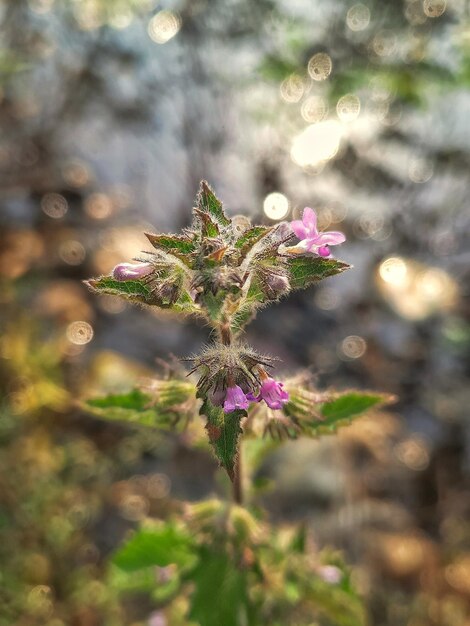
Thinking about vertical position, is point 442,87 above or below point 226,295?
above

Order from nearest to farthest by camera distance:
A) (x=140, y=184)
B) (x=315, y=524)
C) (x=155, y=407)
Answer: (x=155, y=407), (x=315, y=524), (x=140, y=184)

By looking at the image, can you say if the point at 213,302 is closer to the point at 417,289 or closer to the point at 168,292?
the point at 168,292

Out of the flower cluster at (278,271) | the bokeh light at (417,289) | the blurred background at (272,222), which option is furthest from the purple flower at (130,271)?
the bokeh light at (417,289)

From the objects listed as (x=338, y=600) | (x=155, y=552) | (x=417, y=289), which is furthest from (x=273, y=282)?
(x=417, y=289)

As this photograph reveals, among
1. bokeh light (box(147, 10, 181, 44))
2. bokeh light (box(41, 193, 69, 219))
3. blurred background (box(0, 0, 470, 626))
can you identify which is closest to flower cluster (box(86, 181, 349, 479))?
blurred background (box(0, 0, 470, 626))

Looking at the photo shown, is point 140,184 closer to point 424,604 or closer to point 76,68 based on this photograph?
point 76,68

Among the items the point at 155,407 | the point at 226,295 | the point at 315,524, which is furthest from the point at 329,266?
the point at 315,524

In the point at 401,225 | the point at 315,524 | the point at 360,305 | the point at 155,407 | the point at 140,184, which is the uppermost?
the point at 140,184
